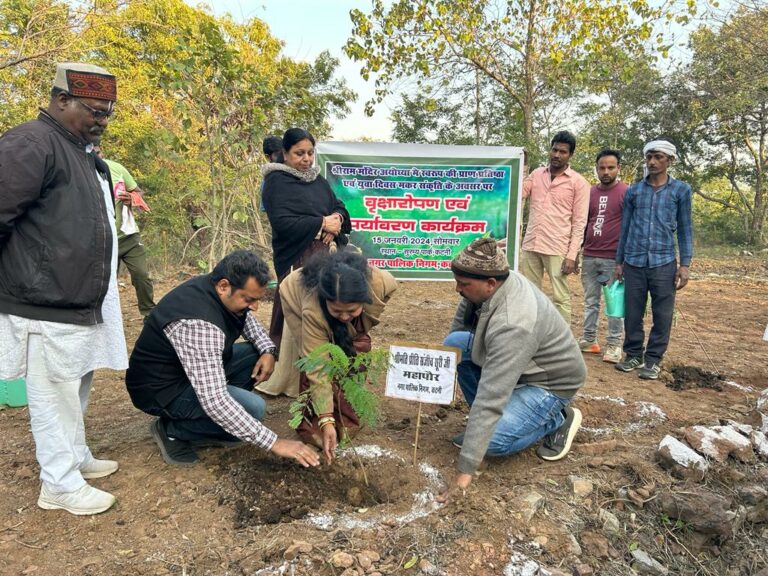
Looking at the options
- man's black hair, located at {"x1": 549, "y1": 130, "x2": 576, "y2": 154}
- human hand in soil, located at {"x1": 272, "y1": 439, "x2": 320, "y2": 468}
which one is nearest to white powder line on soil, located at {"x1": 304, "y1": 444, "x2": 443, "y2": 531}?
human hand in soil, located at {"x1": 272, "y1": 439, "x2": 320, "y2": 468}

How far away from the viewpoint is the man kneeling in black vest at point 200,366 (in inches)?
91.1

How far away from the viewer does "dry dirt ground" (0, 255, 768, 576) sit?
204 cm

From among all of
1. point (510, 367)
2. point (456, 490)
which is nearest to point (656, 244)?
point (510, 367)

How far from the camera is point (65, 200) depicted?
6.66ft

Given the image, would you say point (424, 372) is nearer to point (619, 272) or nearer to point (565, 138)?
point (619, 272)

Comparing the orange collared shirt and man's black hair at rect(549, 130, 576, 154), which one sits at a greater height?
man's black hair at rect(549, 130, 576, 154)

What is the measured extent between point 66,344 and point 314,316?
1100mm

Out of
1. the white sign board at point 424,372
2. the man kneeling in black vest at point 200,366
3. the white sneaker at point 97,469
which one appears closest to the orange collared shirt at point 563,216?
the white sign board at point 424,372

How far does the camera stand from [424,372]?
2627mm

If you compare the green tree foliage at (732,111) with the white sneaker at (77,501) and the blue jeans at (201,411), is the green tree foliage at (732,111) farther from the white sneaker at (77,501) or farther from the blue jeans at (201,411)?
the white sneaker at (77,501)

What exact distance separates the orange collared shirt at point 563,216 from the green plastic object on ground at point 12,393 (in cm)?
421

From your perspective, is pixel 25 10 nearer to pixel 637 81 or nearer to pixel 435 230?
pixel 435 230

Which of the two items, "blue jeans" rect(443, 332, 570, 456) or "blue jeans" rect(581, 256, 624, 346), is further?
"blue jeans" rect(581, 256, 624, 346)

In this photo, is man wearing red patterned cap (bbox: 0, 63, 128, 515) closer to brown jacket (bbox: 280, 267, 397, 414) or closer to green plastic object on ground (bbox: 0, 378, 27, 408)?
brown jacket (bbox: 280, 267, 397, 414)
